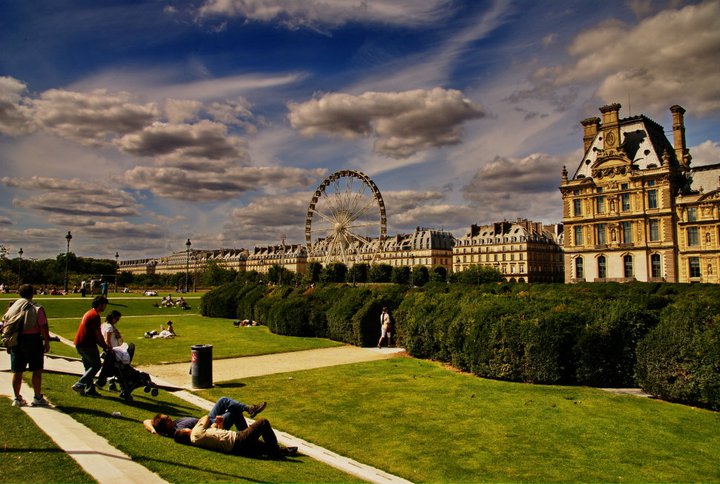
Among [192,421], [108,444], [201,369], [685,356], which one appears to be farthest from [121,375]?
[685,356]

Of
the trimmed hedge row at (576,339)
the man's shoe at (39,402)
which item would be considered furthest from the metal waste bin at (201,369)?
the trimmed hedge row at (576,339)

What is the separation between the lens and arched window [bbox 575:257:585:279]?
68.4 metres

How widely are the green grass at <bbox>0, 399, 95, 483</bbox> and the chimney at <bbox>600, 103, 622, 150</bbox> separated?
71479mm

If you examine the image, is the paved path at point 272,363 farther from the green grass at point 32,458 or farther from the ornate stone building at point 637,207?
the ornate stone building at point 637,207

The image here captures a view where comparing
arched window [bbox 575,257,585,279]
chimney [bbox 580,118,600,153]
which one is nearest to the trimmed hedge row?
arched window [bbox 575,257,585,279]

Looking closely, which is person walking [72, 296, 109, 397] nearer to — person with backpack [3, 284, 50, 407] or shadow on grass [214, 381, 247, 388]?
person with backpack [3, 284, 50, 407]

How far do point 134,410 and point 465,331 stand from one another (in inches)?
397

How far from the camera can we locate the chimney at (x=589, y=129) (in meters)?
71.1

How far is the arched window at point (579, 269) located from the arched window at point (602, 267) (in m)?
2.16

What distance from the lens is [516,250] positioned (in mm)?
106062

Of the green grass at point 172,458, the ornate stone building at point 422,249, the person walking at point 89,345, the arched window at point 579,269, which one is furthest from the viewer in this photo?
the ornate stone building at point 422,249

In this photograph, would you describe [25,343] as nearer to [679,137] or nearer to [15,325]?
[15,325]

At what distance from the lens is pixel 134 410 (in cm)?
968

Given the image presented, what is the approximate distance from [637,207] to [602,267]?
27.9 ft
